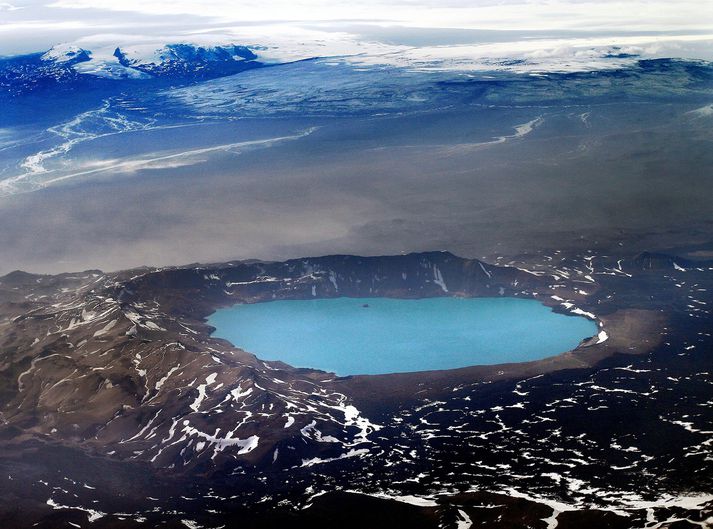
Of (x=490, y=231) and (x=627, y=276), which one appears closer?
(x=627, y=276)

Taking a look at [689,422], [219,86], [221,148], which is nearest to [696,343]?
[689,422]

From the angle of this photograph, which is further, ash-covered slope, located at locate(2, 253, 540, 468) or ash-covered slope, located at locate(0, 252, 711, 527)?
ash-covered slope, located at locate(2, 253, 540, 468)

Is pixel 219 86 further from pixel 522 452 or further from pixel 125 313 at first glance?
pixel 522 452

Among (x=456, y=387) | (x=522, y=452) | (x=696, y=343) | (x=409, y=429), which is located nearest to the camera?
(x=522, y=452)

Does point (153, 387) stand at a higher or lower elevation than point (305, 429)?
higher

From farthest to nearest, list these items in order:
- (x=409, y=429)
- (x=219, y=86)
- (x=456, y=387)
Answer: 1. (x=219, y=86)
2. (x=456, y=387)
3. (x=409, y=429)

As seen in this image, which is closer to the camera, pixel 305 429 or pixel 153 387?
pixel 305 429

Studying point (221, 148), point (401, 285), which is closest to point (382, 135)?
point (221, 148)

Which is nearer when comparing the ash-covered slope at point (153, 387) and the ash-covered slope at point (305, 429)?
the ash-covered slope at point (305, 429)
